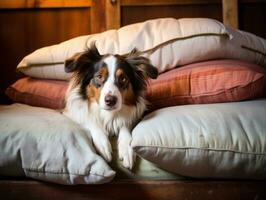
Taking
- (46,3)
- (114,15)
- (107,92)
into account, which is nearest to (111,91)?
(107,92)

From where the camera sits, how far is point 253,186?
142 centimetres

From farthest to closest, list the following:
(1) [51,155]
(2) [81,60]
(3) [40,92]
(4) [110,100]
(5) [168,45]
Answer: (3) [40,92] → (5) [168,45] → (2) [81,60] → (4) [110,100] → (1) [51,155]

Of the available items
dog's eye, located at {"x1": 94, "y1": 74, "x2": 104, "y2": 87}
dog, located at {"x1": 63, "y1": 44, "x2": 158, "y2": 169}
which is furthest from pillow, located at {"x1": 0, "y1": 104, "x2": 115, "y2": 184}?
dog's eye, located at {"x1": 94, "y1": 74, "x2": 104, "y2": 87}

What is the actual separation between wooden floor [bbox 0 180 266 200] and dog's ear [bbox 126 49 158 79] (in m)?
0.49

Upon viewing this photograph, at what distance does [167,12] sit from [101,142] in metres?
1.31

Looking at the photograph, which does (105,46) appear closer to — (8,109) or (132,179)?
(8,109)

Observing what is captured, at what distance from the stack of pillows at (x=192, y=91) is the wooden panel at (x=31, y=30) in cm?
51

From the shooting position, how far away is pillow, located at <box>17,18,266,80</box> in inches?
74.0

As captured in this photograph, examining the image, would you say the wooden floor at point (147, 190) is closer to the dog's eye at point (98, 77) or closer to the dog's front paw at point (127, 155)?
the dog's front paw at point (127, 155)

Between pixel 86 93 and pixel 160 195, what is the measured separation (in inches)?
22.3

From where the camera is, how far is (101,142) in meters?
1.48

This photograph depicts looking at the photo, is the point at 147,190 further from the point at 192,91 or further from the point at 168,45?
the point at 168,45

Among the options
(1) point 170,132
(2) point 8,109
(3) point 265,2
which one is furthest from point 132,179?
(3) point 265,2

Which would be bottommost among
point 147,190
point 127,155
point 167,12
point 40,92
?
point 147,190
